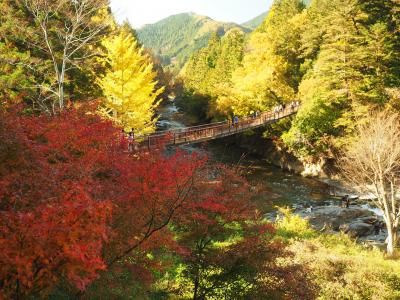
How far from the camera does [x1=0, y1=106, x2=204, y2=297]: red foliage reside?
148 inches

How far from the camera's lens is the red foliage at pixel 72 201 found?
12.4 ft

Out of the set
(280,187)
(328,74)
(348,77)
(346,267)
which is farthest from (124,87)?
(348,77)

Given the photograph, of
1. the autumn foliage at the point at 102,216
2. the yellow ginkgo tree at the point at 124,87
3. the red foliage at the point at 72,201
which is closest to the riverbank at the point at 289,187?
the autumn foliage at the point at 102,216

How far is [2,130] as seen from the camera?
16.5ft

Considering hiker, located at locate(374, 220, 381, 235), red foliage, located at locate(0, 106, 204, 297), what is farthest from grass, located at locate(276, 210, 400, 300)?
red foliage, located at locate(0, 106, 204, 297)

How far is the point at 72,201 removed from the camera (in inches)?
164

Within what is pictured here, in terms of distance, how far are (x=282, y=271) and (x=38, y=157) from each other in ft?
19.0

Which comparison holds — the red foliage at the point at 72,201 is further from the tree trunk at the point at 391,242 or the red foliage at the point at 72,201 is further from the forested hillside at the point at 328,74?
the forested hillside at the point at 328,74

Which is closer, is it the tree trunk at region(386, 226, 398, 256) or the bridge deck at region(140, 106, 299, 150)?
the tree trunk at region(386, 226, 398, 256)

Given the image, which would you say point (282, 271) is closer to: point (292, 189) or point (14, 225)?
point (14, 225)

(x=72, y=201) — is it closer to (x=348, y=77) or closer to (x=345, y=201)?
(x=345, y=201)

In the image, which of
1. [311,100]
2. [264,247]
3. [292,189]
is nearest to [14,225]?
[264,247]

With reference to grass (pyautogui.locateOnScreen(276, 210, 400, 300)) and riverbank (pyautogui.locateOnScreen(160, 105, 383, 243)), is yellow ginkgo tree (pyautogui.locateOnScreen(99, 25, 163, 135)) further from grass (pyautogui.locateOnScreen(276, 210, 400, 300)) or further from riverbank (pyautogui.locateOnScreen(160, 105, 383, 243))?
grass (pyautogui.locateOnScreen(276, 210, 400, 300))

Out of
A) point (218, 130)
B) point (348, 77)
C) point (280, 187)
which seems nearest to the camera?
point (348, 77)
